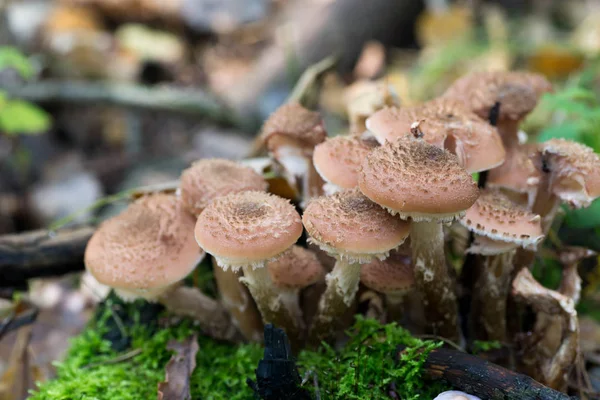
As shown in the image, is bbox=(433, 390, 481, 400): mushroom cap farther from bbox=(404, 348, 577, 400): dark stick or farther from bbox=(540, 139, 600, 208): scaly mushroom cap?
bbox=(540, 139, 600, 208): scaly mushroom cap

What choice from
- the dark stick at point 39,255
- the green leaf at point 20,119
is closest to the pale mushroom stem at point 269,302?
the dark stick at point 39,255

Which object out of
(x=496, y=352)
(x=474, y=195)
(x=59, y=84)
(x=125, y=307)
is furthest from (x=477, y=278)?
(x=59, y=84)

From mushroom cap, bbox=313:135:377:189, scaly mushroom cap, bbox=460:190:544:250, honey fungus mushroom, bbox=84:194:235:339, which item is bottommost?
honey fungus mushroom, bbox=84:194:235:339

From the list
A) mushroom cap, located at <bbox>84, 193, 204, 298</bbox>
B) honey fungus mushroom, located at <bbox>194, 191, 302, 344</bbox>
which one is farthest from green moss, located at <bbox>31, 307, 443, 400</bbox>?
honey fungus mushroom, located at <bbox>194, 191, 302, 344</bbox>

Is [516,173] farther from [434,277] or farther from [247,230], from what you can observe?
[247,230]

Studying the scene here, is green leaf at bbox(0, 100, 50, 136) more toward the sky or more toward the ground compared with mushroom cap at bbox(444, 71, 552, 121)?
more toward the ground

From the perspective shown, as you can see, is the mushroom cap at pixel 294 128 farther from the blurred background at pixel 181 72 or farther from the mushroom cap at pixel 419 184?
the blurred background at pixel 181 72

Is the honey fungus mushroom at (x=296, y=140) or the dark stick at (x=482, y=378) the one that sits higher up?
the honey fungus mushroom at (x=296, y=140)

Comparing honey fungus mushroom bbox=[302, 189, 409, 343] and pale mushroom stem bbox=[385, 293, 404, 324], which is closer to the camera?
honey fungus mushroom bbox=[302, 189, 409, 343]
